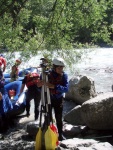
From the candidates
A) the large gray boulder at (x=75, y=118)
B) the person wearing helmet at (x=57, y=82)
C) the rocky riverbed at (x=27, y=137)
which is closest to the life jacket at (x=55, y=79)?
the person wearing helmet at (x=57, y=82)

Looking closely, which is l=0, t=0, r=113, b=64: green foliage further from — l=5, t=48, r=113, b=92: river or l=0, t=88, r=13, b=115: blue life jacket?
l=5, t=48, r=113, b=92: river

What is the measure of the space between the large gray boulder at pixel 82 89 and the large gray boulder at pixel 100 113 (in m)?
3.16

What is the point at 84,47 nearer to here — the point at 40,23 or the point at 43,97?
the point at 40,23

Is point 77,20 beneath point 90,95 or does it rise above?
above

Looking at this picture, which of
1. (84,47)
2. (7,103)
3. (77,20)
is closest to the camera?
(77,20)

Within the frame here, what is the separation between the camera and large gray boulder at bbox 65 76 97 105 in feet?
29.6

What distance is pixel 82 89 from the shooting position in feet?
29.9

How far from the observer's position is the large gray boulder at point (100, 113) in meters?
5.66

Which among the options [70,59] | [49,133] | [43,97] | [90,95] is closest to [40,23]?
[70,59]

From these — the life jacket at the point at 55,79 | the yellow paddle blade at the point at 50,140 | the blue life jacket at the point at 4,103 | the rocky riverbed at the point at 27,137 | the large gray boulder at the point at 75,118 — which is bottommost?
the rocky riverbed at the point at 27,137

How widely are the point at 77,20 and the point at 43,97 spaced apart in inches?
94.7

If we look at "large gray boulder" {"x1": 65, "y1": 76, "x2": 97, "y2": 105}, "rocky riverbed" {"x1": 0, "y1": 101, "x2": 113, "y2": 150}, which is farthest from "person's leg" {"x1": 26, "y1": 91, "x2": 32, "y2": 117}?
"large gray boulder" {"x1": 65, "y1": 76, "x2": 97, "y2": 105}

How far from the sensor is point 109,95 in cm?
591

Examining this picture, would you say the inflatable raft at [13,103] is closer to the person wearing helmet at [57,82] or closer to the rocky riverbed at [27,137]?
the rocky riverbed at [27,137]
